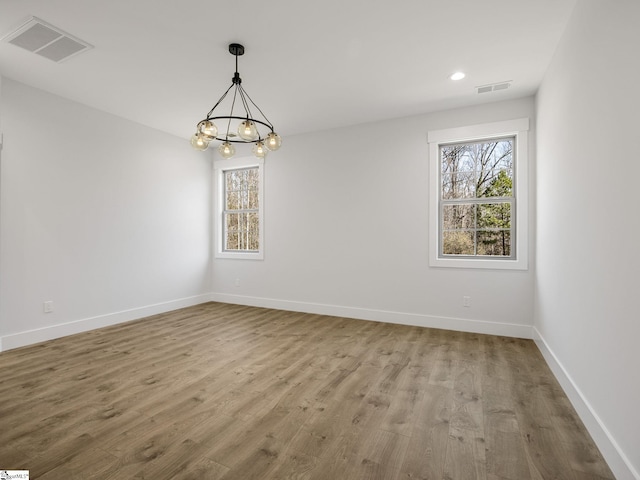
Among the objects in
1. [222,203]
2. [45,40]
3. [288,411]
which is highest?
[45,40]

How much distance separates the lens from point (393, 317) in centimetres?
444

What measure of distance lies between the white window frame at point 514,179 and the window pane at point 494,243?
80 mm

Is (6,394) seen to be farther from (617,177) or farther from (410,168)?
(410,168)

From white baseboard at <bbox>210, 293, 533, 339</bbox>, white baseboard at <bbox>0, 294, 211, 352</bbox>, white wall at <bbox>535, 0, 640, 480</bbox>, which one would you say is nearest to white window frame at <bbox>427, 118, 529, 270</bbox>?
white baseboard at <bbox>210, 293, 533, 339</bbox>

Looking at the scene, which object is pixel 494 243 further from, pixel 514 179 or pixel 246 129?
pixel 246 129

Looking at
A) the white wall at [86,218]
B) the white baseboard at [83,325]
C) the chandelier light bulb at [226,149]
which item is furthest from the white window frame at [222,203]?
the chandelier light bulb at [226,149]

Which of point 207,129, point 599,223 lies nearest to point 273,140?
point 207,129

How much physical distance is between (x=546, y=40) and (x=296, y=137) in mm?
3375

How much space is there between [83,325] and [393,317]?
399 centimetres

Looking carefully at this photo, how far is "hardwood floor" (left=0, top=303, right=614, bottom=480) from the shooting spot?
1.65 m

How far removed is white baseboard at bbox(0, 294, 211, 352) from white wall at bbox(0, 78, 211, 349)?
0.04 ft

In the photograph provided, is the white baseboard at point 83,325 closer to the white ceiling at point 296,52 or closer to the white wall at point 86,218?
the white wall at point 86,218

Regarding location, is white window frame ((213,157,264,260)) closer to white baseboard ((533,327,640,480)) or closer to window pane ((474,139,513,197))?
window pane ((474,139,513,197))

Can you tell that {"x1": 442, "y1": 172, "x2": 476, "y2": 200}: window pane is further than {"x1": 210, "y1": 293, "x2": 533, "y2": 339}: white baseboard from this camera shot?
Yes
